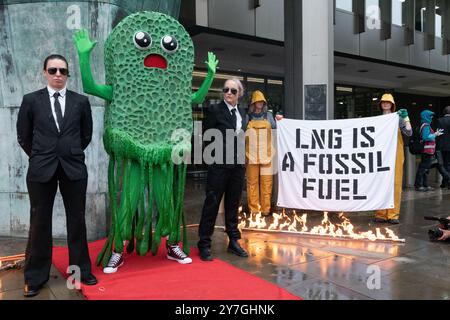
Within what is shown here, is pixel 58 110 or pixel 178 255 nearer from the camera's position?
pixel 58 110

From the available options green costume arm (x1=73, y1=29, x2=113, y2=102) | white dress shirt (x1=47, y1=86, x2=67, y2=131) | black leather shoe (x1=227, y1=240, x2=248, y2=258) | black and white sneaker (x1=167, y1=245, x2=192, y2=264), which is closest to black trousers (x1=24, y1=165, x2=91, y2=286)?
white dress shirt (x1=47, y1=86, x2=67, y2=131)

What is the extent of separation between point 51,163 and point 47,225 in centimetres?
53

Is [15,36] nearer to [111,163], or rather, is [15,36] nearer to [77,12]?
[77,12]

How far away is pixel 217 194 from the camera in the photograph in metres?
4.41

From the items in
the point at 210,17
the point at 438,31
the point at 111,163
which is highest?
the point at 438,31

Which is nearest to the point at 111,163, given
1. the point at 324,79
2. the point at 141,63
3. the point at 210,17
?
the point at 141,63

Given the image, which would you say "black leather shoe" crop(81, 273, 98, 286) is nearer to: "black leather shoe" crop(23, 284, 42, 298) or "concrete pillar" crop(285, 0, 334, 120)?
"black leather shoe" crop(23, 284, 42, 298)

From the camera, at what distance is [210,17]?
9.23m

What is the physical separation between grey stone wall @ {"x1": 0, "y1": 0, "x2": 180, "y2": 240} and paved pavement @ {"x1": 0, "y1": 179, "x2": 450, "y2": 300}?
17.0 inches

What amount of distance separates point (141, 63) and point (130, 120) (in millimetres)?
531

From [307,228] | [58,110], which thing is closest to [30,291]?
[58,110]

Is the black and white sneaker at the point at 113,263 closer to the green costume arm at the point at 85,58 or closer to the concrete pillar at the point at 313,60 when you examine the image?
the green costume arm at the point at 85,58

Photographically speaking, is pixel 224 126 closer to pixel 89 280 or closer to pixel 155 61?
pixel 155 61
